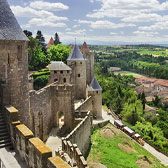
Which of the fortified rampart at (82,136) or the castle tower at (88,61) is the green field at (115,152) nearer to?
the fortified rampart at (82,136)

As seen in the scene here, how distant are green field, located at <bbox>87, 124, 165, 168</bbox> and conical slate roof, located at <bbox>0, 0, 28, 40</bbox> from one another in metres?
15.8

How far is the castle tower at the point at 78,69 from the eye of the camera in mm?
39500

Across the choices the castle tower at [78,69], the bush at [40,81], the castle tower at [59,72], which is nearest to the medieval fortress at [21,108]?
the castle tower at [59,72]

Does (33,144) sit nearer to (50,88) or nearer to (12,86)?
(12,86)

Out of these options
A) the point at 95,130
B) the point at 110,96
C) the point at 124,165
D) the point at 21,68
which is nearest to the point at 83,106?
the point at 95,130

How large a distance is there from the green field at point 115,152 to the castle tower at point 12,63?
1372cm

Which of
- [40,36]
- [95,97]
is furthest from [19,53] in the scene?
[40,36]

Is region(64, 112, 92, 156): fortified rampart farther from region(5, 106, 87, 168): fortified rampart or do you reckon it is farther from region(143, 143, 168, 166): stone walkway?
region(143, 143, 168, 166): stone walkway

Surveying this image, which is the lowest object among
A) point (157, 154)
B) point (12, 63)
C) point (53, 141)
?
point (157, 154)

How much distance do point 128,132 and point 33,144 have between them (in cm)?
3300

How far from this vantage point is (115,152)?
2769 centimetres

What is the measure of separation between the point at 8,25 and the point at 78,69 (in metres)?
29.0

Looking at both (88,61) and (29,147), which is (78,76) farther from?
(29,147)

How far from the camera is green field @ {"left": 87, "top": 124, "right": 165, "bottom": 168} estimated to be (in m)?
24.6
